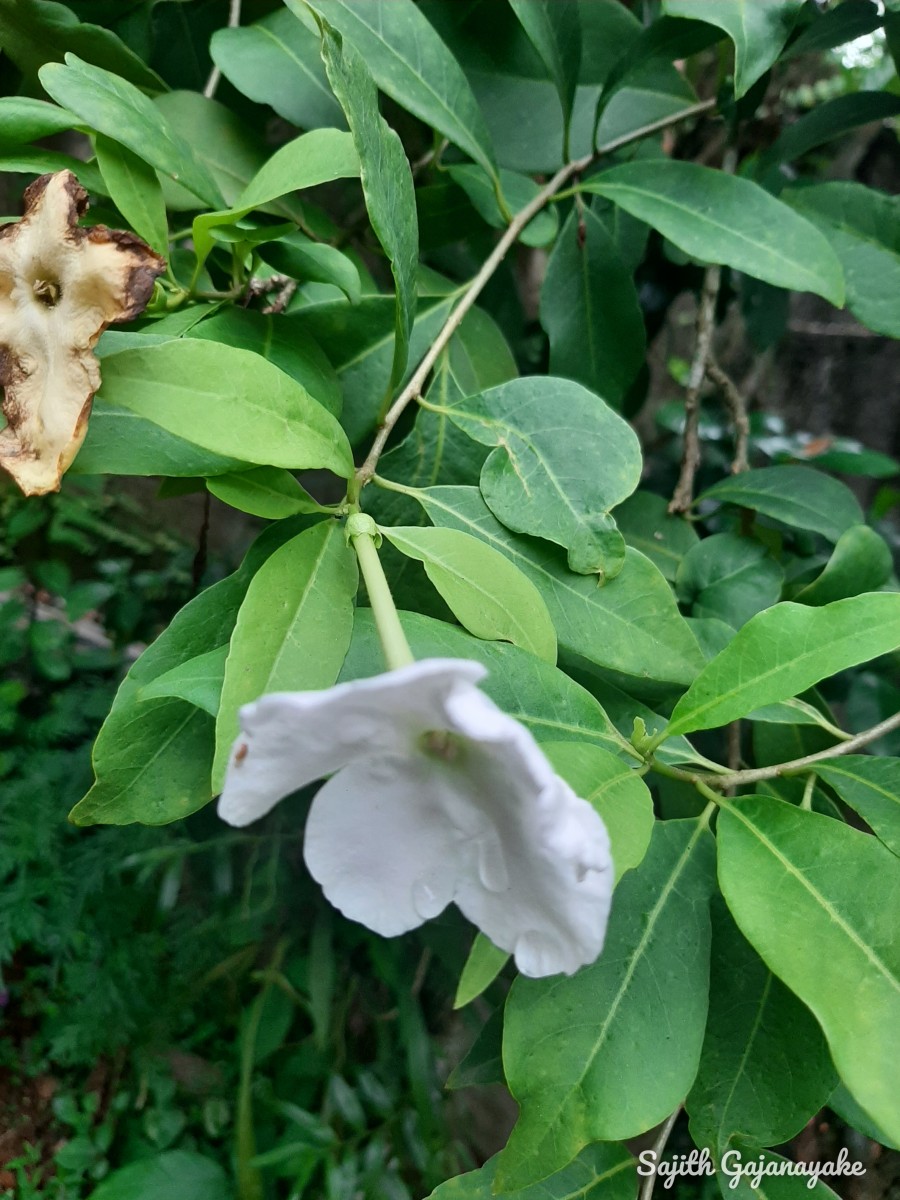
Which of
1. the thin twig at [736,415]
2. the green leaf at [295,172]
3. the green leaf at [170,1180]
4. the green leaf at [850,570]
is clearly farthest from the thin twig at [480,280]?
the green leaf at [170,1180]

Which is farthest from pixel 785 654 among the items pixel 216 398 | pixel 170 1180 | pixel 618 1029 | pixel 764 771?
pixel 170 1180

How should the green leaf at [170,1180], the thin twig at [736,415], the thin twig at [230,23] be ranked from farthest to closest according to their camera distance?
the green leaf at [170,1180] < the thin twig at [736,415] < the thin twig at [230,23]

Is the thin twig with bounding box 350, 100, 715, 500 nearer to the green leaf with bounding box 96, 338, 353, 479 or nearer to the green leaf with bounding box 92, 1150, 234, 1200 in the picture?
the green leaf with bounding box 96, 338, 353, 479

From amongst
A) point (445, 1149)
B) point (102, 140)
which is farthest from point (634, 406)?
point (445, 1149)

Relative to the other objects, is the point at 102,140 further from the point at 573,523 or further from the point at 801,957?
the point at 801,957

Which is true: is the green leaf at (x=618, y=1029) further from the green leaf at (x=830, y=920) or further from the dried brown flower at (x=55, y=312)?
the dried brown flower at (x=55, y=312)

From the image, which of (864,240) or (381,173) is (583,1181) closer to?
(381,173)
